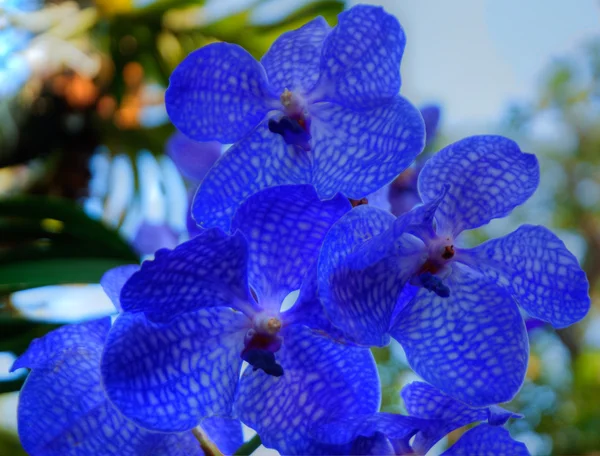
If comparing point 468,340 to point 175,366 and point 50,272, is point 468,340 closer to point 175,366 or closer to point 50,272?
point 175,366

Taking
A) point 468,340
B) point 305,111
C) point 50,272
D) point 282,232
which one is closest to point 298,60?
point 305,111

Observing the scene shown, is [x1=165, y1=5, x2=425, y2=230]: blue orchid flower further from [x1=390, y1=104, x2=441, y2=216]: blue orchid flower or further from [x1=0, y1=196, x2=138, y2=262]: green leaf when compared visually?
[x1=0, y1=196, x2=138, y2=262]: green leaf

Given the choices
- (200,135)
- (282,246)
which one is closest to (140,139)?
(200,135)

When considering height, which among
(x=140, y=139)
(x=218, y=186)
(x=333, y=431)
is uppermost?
(x=218, y=186)

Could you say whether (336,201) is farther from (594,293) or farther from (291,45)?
(594,293)

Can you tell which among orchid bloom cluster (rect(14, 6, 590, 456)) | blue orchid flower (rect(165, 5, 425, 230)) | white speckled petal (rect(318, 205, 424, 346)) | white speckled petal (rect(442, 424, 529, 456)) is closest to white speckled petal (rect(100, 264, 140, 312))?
orchid bloom cluster (rect(14, 6, 590, 456))

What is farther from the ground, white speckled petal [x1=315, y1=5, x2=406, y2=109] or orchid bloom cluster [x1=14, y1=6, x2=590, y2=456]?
white speckled petal [x1=315, y1=5, x2=406, y2=109]

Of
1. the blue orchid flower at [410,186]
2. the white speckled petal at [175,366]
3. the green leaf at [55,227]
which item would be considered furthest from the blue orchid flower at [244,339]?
the green leaf at [55,227]
